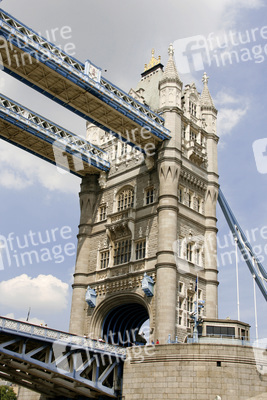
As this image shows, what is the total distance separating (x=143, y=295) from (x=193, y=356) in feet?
34.2

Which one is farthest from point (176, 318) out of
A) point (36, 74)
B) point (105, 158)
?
point (36, 74)

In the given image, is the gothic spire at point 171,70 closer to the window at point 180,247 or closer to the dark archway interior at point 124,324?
the window at point 180,247

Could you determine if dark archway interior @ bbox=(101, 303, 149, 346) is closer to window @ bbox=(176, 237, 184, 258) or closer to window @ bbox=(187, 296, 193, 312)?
window @ bbox=(187, 296, 193, 312)

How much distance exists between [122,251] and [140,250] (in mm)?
2546

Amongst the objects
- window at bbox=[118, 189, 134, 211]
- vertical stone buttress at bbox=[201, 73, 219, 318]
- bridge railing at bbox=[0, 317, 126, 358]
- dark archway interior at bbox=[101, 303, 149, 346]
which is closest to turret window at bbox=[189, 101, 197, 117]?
vertical stone buttress at bbox=[201, 73, 219, 318]

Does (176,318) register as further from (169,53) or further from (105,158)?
(169,53)

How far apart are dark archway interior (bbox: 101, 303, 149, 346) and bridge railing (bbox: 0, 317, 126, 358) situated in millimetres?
10316

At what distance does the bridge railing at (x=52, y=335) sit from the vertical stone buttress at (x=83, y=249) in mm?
10953

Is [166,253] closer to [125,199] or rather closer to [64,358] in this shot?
[125,199]

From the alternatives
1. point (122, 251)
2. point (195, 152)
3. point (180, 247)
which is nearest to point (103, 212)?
point (122, 251)

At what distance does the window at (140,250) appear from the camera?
156ft

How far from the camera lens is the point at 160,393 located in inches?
1400

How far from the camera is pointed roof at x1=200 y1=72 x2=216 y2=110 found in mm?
56656

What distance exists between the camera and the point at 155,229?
4700cm
